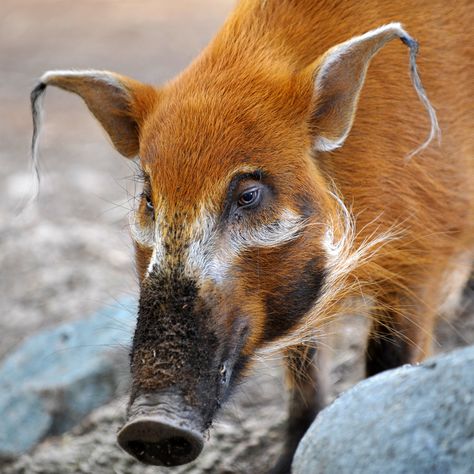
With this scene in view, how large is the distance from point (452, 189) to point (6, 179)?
4538mm

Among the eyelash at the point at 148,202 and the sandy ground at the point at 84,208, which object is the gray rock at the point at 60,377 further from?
the eyelash at the point at 148,202

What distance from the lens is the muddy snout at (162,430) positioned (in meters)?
2.57

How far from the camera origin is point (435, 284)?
12.0ft

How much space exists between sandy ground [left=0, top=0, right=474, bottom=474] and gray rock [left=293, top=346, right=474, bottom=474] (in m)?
0.65

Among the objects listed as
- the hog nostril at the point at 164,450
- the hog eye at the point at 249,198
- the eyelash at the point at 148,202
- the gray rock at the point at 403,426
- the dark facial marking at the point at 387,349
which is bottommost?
the dark facial marking at the point at 387,349

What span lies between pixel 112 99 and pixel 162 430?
1337 millimetres

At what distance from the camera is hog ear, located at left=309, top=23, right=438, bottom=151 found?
2973mm

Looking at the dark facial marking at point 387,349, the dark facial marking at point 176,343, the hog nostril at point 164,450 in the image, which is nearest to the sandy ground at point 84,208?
the dark facial marking at point 387,349

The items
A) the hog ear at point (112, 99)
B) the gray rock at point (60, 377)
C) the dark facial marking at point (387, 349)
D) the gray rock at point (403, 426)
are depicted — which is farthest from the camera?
the gray rock at point (60, 377)

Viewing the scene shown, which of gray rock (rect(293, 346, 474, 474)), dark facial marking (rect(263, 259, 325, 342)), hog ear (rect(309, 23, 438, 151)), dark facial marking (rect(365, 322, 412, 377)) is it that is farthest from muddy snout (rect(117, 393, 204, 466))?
dark facial marking (rect(365, 322, 412, 377))

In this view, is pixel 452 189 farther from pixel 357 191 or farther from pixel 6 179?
pixel 6 179

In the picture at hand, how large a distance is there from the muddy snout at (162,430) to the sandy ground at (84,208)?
0.72 meters

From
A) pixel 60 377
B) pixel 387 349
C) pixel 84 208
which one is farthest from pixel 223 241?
pixel 84 208

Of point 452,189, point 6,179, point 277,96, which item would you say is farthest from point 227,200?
point 6,179
